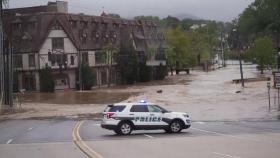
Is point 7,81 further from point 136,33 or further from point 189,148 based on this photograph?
point 136,33

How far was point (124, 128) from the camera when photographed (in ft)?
108

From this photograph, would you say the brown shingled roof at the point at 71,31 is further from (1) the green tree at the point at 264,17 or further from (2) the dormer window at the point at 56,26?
(1) the green tree at the point at 264,17

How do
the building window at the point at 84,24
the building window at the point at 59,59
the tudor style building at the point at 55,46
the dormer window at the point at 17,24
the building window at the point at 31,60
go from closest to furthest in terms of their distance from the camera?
the tudor style building at the point at 55,46, the building window at the point at 31,60, the building window at the point at 59,59, the dormer window at the point at 17,24, the building window at the point at 84,24

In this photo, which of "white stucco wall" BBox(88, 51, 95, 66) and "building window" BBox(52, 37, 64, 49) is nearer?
"building window" BBox(52, 37, 64, 49)

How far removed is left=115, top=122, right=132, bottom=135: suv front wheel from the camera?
108ft

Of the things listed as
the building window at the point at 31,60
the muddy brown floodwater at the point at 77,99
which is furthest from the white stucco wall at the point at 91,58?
the muddy brown floodwater at the point at 77,99

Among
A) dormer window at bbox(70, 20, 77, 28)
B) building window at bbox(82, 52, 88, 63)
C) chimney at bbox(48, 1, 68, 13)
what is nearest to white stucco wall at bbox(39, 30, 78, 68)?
dormer window at bbox(70, 20, 77, 28)

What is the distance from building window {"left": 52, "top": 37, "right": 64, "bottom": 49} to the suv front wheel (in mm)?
74556

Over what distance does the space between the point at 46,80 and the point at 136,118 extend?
70733mm

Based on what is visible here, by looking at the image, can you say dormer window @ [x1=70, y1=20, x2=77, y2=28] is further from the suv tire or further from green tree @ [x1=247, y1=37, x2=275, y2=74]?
the suv tire

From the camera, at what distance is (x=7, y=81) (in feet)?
241

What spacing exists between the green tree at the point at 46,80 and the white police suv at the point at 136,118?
69.1 m

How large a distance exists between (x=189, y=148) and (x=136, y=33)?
110 meters

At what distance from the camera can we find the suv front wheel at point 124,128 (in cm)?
3281
